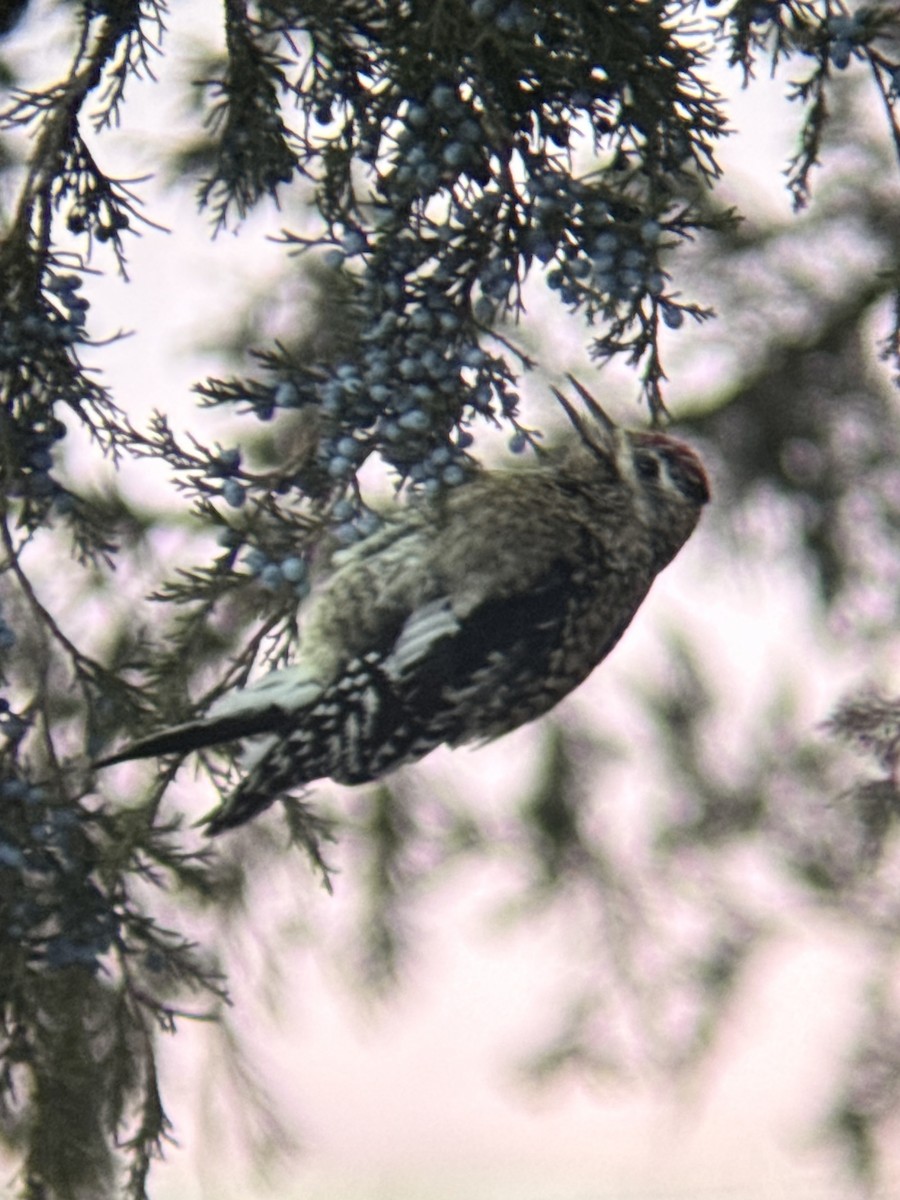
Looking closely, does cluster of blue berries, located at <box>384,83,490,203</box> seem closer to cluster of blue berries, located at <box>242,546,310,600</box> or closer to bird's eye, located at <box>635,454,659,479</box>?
cluster of blue berries, located at <box>242,546,310,600</box>

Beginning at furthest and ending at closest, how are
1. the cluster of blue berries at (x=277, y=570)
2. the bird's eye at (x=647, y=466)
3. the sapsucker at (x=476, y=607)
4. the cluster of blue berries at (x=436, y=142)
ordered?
the bird's eye at (x=647, y=466) → the sapsucker at (x=476, y=607) → the cluster of blue berries at (x=277, y=570) → the cluster of blue berries at (x=436, y=142)

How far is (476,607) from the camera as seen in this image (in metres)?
2.71

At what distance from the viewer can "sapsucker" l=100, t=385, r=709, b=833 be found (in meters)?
2.56

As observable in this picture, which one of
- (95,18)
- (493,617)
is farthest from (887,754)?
(95,18)

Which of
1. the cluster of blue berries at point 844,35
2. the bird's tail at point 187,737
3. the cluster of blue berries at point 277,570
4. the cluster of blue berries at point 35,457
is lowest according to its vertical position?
the bird's tail at point 187,737

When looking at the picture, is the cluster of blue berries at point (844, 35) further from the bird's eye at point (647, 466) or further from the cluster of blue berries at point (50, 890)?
the cluster of blue berries at point (50, 890)

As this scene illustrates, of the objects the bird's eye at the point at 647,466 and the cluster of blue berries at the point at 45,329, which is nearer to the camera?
the cluster of blue berries at the point at 45,329

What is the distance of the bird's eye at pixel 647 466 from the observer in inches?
117

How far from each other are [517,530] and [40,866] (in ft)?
3.27

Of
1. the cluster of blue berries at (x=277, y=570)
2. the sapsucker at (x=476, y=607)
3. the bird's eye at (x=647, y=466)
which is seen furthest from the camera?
the bird's eye at (x=647, y=466)

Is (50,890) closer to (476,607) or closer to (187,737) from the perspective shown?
(187,737)

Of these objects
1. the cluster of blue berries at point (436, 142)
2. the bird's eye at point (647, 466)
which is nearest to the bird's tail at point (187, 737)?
the cluster of blue berries at point (436, 142)

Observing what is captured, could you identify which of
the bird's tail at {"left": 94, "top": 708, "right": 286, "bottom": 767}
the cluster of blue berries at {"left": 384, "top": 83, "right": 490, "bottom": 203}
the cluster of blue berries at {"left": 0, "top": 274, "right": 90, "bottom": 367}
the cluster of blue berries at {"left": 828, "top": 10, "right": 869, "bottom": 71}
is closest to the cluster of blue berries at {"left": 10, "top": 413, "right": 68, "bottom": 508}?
the cluster of blue berries at {"left": 0, "top": 274, "right": 90, "bottom": 367}

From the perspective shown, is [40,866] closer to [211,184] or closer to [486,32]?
[211,184]
